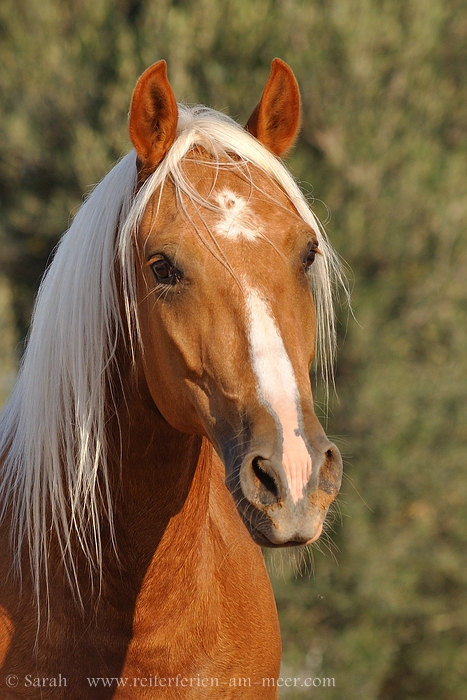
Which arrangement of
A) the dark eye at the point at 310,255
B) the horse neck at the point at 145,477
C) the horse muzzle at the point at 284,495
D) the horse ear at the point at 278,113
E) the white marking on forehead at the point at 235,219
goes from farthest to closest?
the horse ear at the point at 278,113, the horse neck at the point at 145,477, the dark eye at the point at 310,255, the white marking on forehead at the point at 235,219, the horse muzzle at the point at 284,495

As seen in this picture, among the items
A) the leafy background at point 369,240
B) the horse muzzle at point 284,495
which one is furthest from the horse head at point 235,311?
the leafy background at point 369,240

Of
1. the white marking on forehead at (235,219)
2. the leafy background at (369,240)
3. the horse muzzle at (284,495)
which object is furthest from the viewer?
the leafy background at (369,240)

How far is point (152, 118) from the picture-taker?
212 cm

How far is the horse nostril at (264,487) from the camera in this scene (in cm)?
162

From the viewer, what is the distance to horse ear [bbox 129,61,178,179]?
6.75ft

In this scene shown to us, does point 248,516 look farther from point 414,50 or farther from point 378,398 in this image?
point 414,50

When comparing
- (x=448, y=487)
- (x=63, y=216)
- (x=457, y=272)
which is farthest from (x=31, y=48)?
(x=448, y=487)

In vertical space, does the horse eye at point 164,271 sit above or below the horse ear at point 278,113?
below

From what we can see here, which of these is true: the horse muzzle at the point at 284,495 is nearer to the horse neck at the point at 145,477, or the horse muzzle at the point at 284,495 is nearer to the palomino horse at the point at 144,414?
the palomino horse at the point at 144,414

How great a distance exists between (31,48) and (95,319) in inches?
262

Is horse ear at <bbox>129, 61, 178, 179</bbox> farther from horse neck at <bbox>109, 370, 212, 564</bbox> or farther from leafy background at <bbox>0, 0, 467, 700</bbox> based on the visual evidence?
leafy background at <bbox>0, 0, 467, 700</bbox>

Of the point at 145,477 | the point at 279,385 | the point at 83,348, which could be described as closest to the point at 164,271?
the point at 83,348

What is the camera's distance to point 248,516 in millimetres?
1684

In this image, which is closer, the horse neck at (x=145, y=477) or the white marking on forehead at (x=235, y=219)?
the white marking on forehead at (x=235, y=219)
